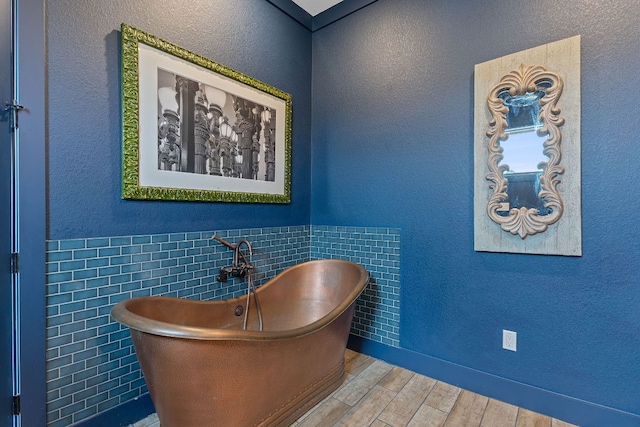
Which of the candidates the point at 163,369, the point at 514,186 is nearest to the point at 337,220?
the point at 514,186

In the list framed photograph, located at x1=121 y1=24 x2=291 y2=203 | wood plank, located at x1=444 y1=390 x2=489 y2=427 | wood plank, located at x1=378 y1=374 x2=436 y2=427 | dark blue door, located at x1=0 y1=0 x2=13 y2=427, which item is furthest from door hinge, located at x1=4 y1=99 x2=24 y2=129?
wood plank, located at x1=444 y1=390 x2=489 y2=427

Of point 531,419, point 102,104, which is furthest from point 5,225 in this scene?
point 531,419

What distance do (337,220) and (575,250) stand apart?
1559 millimetres

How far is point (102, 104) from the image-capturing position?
1.46 metres

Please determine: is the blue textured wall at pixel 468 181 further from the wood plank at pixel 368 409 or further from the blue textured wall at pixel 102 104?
the blue textured wall at pixel 102 104

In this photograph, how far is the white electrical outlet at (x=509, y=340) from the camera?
1755 mm

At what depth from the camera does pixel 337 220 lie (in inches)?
99.7

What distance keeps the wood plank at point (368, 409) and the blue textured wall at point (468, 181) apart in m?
0.43

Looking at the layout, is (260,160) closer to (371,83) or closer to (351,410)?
(371,83)

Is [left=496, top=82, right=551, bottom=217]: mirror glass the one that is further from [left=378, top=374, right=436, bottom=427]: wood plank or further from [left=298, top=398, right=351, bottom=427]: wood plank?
[left=298, top=398, right=351, bottom=427]: wood plank

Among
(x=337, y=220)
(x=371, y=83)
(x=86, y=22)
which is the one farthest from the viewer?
(x=337, y=220)

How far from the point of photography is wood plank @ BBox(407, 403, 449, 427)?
1.56 metres

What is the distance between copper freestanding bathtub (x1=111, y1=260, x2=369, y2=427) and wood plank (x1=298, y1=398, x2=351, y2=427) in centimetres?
5

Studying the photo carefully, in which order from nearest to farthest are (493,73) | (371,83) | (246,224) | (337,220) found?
(493,73), (246,224), (371,83), (337,220)
